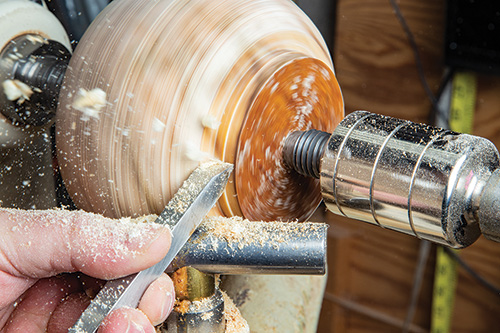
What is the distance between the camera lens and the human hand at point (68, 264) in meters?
0.38

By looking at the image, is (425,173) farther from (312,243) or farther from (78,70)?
(78,70)

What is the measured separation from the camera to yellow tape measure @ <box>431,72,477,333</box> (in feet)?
3.69

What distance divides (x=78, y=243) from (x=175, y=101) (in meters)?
0.15

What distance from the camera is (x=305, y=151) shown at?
46 cm

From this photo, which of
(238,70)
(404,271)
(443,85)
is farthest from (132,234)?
(404,271)

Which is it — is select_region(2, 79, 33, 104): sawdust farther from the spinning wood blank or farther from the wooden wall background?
the wooden wall background

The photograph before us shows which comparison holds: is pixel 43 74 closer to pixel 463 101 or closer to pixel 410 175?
pixel 410 175

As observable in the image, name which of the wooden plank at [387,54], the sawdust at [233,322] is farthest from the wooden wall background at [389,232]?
the sawdust at [233,322]

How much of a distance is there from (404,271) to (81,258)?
3.45 ft

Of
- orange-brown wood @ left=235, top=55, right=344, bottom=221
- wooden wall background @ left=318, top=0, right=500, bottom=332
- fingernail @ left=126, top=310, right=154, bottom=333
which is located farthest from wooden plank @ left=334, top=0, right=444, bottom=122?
fingernail @ left=126, top=310, right=154, bottom=333

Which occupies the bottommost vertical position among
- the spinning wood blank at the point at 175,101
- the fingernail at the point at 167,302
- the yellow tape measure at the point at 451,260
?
the yellow tape measure at the point at 451,260

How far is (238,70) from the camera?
0.44 meters

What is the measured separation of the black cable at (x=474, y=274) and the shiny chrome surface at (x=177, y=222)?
95 cm

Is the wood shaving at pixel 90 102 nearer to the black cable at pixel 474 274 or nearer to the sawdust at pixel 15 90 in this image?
the sawdust at pixel 15 90
